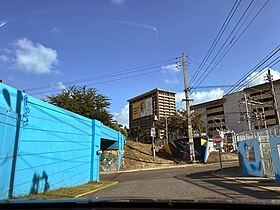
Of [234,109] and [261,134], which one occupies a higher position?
[234,109]

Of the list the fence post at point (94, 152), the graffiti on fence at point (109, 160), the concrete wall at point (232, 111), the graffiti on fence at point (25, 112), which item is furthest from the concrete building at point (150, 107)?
the graffiti on fence at point (25, 112)

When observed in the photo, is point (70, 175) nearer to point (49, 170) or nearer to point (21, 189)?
point (49, 170)

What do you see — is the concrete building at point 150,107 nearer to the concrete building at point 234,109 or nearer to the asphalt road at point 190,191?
the concrete building at point 234,109

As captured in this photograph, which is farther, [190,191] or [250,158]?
[250,158]

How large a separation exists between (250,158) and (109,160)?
16.6m

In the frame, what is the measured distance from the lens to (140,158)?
1314 inches

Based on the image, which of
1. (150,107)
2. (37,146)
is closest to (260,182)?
(37,146)

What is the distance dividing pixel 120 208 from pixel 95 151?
1381 cm

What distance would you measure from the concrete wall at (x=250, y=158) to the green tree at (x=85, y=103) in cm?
2097

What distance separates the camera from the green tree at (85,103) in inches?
1288

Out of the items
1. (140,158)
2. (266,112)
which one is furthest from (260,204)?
(266,112)

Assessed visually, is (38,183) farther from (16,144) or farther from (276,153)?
(276,153)

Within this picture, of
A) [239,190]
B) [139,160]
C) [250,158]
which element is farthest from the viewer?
[139,160]

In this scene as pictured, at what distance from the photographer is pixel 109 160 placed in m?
28.5
